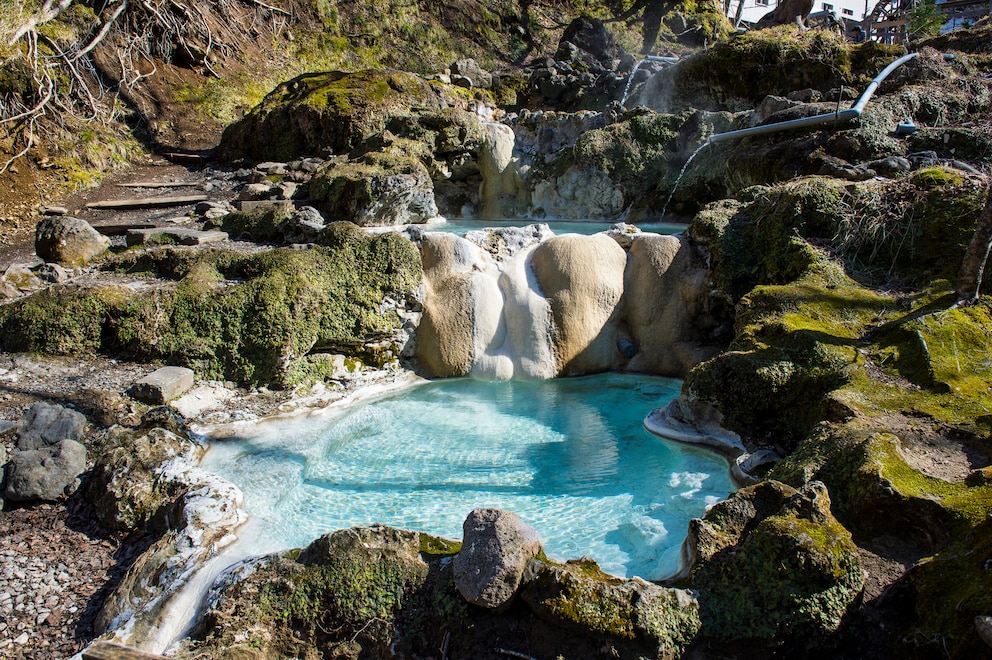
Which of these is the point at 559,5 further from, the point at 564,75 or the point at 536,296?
the point at 536,296

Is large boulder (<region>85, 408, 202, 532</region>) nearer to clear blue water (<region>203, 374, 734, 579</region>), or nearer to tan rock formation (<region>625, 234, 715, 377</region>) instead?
clear blue water (<region>203, 374, 734, 579</region>)

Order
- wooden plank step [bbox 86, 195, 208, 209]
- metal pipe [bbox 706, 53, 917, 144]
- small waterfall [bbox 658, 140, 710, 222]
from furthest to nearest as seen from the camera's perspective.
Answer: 1. small waterfall [bbox 658, 140, 710, 222]
2. wooden plank step [bbox 86, 195, 208, 209]
3. metal pipe [bbox 706, 53, 917, 144]

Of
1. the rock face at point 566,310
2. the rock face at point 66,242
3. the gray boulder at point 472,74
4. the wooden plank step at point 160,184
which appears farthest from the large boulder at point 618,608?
the gray boulder at point 472,74

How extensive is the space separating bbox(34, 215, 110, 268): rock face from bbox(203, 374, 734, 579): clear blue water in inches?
179

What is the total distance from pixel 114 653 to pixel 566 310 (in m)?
6.18

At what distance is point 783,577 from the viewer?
3402 millimetres

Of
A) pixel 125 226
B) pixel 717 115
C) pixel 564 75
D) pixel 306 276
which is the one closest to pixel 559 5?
pixel 564 75

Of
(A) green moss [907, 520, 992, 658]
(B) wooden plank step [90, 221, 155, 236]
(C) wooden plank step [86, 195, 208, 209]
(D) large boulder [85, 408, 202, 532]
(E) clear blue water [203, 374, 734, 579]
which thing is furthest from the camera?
(C) wooden plank step [86, 195, 208, 209]

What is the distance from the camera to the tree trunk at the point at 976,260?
17.7 feet

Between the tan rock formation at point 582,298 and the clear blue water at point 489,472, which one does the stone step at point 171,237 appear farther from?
the tan rock formation at point 582,298

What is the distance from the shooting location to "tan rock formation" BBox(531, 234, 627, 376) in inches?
336

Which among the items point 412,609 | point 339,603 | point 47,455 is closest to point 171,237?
point 47,455

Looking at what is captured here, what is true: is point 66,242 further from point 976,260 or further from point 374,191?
point 976,260

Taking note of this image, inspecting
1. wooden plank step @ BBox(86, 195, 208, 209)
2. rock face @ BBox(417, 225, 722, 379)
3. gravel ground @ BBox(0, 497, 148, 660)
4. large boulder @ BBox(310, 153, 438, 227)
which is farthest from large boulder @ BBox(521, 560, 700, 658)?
wooden plank step @ BBox(86, 195, 208, 209)
